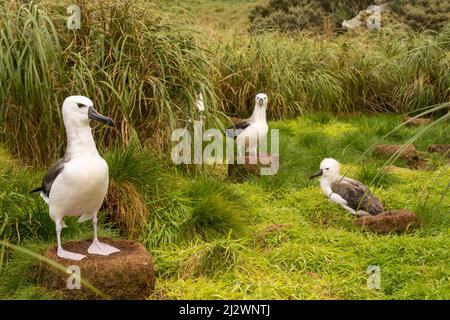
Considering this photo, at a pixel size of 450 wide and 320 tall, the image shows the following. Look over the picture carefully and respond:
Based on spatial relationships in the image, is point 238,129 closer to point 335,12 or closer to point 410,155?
point 410,155

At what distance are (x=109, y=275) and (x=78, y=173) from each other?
0.55m

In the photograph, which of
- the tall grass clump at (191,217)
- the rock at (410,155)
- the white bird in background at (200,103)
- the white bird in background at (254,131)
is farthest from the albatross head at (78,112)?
the rock at (410,155)

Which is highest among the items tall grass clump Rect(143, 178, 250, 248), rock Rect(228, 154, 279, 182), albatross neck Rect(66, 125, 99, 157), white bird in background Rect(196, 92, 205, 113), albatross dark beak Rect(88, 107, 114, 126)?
albatross dark beak Rect(88, 107, 114, 126)

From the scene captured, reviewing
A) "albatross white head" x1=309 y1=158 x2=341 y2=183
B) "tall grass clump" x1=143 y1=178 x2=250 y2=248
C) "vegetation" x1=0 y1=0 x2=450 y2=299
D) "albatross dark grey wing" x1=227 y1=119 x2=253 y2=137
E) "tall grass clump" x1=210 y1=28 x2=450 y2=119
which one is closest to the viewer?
"vegetation" x1=0 y1=0 x2=450 y2=299

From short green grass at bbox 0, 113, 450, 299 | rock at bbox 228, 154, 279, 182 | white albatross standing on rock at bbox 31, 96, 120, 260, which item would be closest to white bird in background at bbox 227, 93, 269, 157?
rock at bbox 228, 154, 279, 182

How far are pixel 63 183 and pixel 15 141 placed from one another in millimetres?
1790

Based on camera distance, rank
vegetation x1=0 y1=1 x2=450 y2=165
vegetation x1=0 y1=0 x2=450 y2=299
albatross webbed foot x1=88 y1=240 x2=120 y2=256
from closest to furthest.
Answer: albatross webbed foot x1=88 y1=240 x2=120 y2=256 < vegetation x1=0 y1=0 x2=450 y2=299 < vegetation x1=0 y1=1 x2=450 y2=165

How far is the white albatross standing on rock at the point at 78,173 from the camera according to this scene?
3.10 meters

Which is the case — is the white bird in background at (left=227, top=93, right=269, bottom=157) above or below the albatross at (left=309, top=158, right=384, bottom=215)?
above

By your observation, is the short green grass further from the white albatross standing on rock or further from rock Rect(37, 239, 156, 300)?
the white albatross standing on rock

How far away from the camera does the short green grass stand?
137 inches

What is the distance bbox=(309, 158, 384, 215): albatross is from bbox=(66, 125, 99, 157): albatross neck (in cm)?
215

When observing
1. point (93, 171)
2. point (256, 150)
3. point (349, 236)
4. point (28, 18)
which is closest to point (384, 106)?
point (256, 150)

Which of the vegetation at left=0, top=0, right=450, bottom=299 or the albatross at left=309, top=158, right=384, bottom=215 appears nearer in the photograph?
the vegetation at left=0, top=0, right=450, bottom=299
